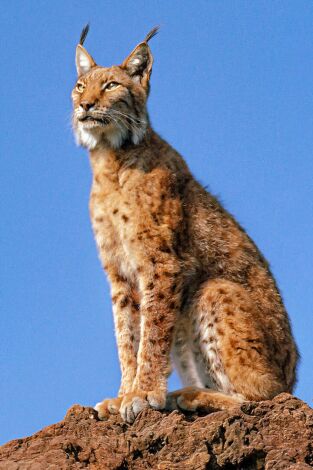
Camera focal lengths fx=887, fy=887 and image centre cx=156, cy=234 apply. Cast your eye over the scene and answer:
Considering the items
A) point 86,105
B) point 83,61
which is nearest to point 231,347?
point 86,105

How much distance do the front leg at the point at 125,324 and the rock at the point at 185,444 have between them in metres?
1.62

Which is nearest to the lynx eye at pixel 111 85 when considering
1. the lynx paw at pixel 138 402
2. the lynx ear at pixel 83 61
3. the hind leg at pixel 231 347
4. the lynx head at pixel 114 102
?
the lynx head at pixel 114 102

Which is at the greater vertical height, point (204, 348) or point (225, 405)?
point (204, 348)

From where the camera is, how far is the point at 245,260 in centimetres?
Result: 878

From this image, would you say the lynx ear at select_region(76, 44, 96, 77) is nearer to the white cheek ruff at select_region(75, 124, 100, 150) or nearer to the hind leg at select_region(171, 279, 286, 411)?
the white cheek ruff at select_region(75, 124, 100, 150)

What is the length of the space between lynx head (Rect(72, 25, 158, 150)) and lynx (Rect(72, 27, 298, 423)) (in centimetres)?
1

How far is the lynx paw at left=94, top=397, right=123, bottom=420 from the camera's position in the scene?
295 inches

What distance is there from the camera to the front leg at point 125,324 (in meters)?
8.43

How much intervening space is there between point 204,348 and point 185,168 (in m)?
1.98

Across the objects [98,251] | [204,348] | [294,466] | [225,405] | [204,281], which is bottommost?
[294,466]

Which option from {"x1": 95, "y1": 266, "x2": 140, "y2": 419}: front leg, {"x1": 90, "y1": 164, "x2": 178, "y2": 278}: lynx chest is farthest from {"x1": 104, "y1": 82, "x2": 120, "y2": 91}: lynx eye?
{"x1": 95, "y1": 266, "x2": 140, "y2": 419}: front leg

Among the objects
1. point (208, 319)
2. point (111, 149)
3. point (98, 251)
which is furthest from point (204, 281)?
point (111, 149)

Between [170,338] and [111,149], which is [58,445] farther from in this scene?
[111,149]

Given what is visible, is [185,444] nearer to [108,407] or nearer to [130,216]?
[108,407]
